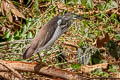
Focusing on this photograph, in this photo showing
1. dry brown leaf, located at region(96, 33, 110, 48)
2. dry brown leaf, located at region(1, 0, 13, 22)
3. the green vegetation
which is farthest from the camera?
dry brown leaf, located at region(1, 0, 13, 22)

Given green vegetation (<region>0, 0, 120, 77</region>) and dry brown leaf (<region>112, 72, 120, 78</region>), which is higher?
green vegetation (<region>0, 0, 120, 77</region>)

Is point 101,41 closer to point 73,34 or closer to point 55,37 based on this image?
point 73,34

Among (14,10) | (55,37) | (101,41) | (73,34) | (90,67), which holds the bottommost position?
(90,67)

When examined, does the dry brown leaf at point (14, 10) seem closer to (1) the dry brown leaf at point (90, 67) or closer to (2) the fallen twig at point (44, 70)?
(1) the dry brown leaf at point (90, 67)

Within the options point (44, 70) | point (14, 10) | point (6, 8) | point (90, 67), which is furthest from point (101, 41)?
point (44, 70)

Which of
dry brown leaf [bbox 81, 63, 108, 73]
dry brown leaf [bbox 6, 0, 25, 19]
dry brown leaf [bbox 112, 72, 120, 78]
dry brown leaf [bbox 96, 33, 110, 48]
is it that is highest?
dry brown leaf [bbox 6, 0, 25, 19]

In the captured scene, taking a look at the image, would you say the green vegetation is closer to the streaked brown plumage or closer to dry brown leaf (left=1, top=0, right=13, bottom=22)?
dry brown leaf (left=1, top=0, right=13, bottom=22)

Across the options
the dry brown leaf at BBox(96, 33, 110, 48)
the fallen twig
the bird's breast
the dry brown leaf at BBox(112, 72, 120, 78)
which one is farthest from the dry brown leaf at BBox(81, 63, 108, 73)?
Result: the bird's breast

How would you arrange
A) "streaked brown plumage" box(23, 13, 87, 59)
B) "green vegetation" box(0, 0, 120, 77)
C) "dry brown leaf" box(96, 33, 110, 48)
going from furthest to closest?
"dry brown leaf" box(96, 33, 110, 48) < "green vegetation" box(0, 0, 120, 77) < "streaked brown plumage" box(23, 13, 87, 59)

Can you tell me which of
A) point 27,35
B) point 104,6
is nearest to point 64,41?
point 27,35

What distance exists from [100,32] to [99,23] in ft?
1.21

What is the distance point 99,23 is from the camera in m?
Result: 5.33

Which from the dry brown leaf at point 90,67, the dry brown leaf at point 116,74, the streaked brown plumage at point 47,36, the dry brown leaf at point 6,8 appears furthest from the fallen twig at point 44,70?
the dry brown leaf at point 6,8

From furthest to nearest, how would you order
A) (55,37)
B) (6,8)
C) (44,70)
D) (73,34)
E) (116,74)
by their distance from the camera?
(6,8) → (73,34) → (116,74) → (44,70) → (55,37)
